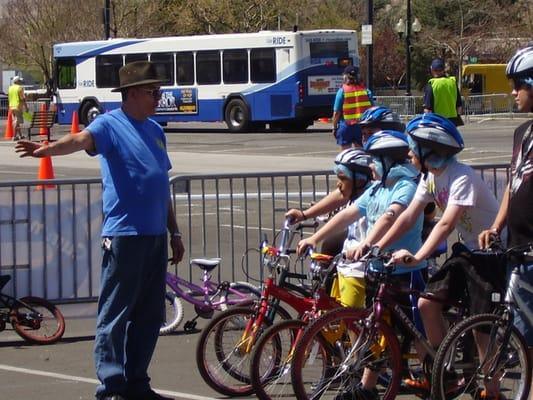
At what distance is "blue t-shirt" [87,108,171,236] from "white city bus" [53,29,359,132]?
29.9 meters

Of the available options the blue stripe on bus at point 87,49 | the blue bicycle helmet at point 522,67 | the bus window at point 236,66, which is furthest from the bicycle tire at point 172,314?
the blue stripe on bus at point 87,49

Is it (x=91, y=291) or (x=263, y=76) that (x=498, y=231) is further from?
(x=263, y=76)

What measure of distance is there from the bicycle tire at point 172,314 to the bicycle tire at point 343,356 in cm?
275

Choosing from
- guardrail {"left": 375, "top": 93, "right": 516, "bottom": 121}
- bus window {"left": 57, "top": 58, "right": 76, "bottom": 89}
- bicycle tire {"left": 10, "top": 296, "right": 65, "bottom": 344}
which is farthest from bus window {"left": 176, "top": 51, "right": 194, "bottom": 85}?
bicycle tire {"left": 10, "top": 296, "right": 65, "bottom": 344}

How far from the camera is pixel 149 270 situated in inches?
272

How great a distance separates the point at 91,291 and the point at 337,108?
729cm

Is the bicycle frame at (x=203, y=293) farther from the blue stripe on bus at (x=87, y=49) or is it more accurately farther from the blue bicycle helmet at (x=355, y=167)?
the blue stripe on bus at (x=87, y=49)


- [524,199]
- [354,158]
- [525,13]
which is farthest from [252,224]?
[525,13]

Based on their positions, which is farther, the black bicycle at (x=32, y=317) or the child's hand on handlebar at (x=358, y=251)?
the black bicycle at (x=32, y=317)

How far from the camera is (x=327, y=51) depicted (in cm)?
3759

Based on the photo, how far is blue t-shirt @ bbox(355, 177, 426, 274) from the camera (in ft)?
22.9

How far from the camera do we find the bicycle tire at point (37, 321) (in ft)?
29.7

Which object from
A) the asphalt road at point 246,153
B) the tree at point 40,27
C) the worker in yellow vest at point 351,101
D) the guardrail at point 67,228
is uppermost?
the tree at point 40,27

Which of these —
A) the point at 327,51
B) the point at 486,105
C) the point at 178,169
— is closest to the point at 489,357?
the point at 178,169
